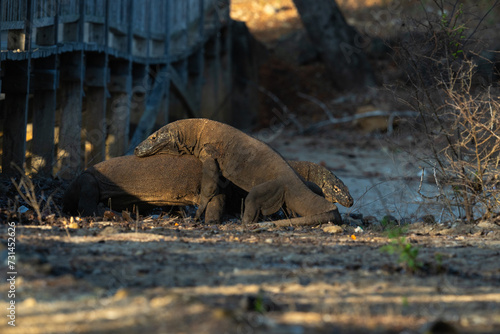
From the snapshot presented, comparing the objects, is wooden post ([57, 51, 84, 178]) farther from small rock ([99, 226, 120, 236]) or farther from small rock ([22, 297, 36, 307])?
small rock ([22, 297, 36, 307])

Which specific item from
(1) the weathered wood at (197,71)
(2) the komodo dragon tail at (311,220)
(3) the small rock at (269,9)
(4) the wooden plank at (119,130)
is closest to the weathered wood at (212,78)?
(1) the weathered wood at (197,71)

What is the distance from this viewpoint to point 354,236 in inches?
280

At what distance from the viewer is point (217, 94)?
788 inches

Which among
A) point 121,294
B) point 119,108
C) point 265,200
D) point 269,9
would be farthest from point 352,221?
point 269,9

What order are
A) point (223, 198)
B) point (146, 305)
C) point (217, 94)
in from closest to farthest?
point (146, 305) → point (223, 198) → point (217, 94)

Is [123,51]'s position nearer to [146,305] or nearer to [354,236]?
[354,236]

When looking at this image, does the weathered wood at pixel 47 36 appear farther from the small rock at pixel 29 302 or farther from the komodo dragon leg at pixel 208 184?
the small rock at pixel 29 302

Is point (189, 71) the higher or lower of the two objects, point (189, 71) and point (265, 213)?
the higher

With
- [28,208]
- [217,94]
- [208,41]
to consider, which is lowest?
[28,208]

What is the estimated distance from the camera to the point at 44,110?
11297mm

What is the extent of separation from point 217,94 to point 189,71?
1.83m

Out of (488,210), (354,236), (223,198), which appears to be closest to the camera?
(354,236)

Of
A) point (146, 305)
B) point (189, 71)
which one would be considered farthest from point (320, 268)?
point (189, 71)

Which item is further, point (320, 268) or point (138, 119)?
point (138, 119)
